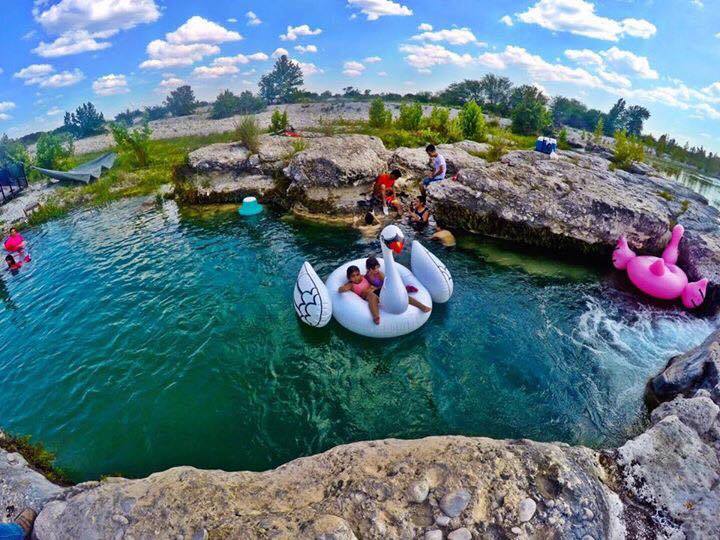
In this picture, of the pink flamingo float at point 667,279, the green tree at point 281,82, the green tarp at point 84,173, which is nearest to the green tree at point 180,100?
the green tree at point 281,82

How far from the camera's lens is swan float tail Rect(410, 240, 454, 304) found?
844cm

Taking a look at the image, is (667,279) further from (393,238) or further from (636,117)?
(636,117)

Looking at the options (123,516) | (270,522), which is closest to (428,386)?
(270,522)

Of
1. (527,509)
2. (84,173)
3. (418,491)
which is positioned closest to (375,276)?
(418,491)

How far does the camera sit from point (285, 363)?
24.5ft

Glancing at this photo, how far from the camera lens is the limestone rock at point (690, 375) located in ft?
18.8

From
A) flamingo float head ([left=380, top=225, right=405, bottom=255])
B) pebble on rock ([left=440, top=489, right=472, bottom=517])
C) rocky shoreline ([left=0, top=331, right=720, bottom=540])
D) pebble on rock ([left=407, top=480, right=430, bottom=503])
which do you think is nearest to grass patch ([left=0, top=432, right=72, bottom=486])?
rocky shoreline ([left=0, top=331, right=720, bottom=540])

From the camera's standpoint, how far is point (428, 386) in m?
6.82

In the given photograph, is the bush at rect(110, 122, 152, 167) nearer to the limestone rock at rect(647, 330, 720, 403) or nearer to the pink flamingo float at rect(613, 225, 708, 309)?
the pink flamingo float at rect(613, 225, 708, 309)

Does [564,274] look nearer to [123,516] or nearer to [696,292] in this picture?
[696,292]

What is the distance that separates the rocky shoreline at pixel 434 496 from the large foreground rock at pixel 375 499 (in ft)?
0.03

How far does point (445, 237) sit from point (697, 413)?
800 cm

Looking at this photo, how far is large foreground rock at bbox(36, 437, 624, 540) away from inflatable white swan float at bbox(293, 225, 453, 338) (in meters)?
3.30

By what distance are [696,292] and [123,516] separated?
36.7 feet
